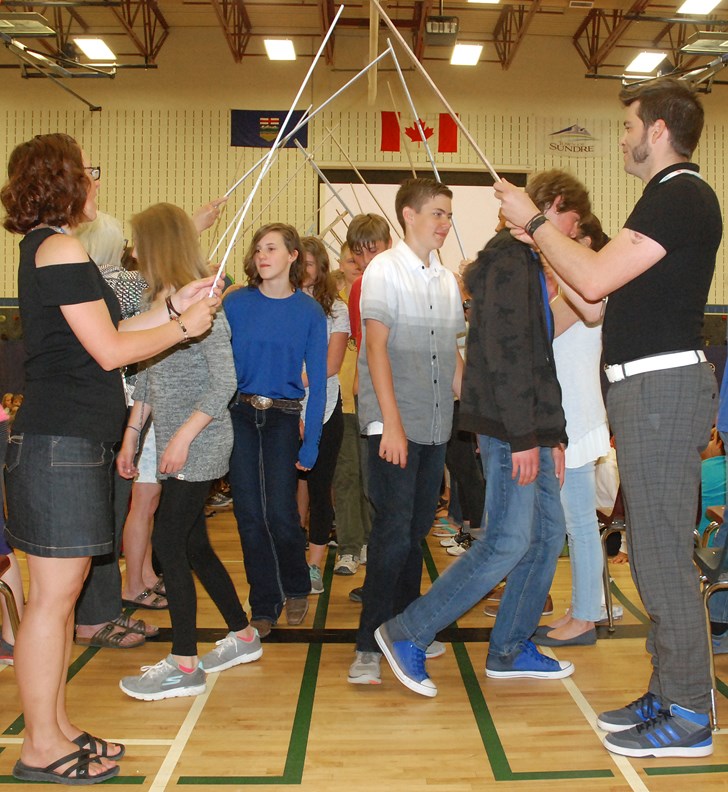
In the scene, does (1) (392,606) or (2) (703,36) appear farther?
(2) (703,36)

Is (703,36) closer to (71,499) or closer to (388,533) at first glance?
(388,533)

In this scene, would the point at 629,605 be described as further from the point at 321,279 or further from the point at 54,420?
the point at 54,420

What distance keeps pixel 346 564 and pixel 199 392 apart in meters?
1.83

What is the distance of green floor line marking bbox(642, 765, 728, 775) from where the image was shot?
2.12 meters

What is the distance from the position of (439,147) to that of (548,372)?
903cm

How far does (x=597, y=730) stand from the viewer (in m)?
2.36

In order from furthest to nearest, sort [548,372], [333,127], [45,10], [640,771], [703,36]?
[333,127] → [45,10] → [703,36] → [548,372] → [640,771]

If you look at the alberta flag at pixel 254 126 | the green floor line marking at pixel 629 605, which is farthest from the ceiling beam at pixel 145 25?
the green floor line marking at pixel 629 605

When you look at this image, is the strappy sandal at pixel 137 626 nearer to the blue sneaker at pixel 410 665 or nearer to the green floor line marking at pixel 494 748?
→ the blue sneaker at pixel 410 665

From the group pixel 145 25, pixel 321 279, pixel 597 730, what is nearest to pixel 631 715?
pixel 597 730

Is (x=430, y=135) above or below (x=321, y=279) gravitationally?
above

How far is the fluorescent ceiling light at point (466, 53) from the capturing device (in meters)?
9.15

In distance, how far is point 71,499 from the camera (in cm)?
199

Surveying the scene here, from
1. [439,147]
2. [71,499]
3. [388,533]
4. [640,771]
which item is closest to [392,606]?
[388,533]
